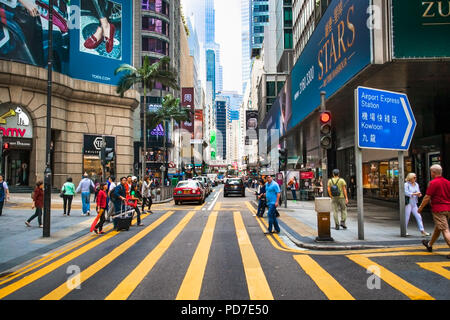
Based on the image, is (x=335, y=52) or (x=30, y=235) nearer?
(x=30, y=235)

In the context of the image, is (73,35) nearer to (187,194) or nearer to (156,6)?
(187,194)

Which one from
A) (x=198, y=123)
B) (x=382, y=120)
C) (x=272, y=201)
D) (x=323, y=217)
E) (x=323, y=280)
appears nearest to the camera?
(x=323, y=280)

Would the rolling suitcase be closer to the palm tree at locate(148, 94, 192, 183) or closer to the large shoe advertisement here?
the large shoe advertisement

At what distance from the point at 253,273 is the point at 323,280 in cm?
130

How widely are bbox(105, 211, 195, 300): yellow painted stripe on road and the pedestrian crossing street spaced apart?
2 centimetres

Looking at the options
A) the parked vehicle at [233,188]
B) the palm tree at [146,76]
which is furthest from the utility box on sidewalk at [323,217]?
the palm tree at [146,76]

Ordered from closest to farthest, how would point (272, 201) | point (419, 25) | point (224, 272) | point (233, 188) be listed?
point (224, 272)
point (419, 25)
point (272, 201)
point (233, 188)

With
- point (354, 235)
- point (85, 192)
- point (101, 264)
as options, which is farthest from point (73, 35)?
point (354, 235)

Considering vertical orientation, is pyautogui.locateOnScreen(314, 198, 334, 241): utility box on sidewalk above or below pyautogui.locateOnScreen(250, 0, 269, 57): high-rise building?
below

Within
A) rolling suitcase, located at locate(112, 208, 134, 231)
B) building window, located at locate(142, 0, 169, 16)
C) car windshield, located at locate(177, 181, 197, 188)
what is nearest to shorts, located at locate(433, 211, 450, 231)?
rolling suitcase, located at locate(112, 208, 134, 231)

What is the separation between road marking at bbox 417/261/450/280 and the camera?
630 centimetres

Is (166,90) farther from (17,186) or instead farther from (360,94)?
(360,94)

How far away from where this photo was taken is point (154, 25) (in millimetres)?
59406
